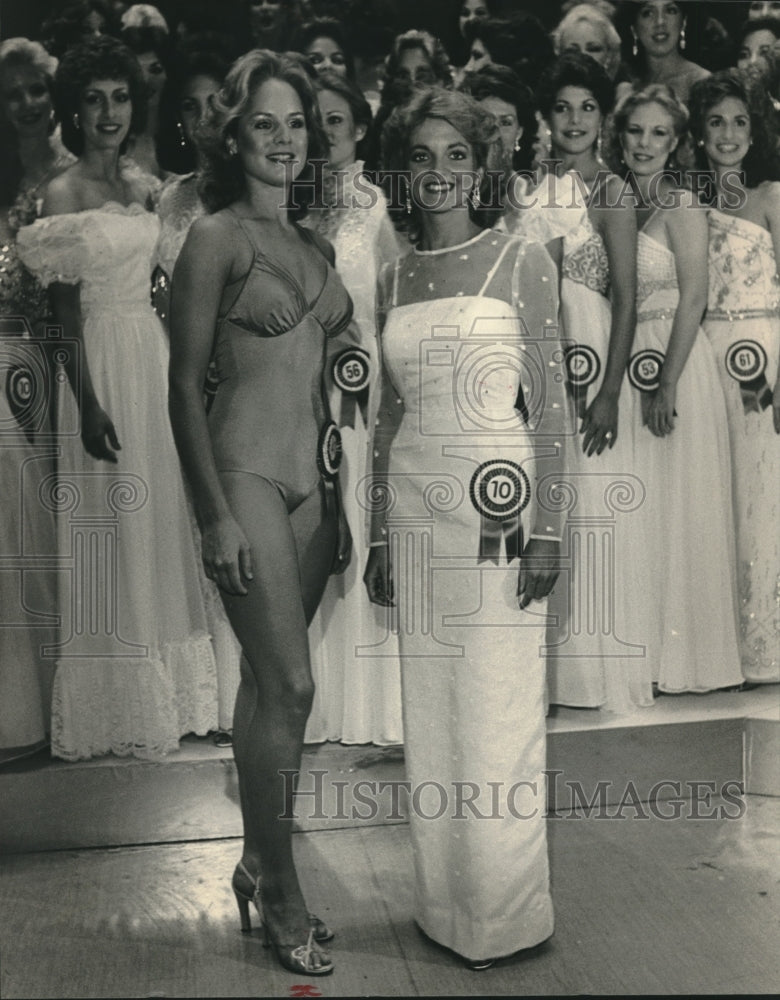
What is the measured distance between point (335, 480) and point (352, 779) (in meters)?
1.00

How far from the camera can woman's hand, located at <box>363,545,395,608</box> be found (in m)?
3.33

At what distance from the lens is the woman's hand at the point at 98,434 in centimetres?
357

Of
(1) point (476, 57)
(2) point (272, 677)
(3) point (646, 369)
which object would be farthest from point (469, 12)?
(2) point (272, 677)

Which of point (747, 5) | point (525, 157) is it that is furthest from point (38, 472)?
point (747, 5)

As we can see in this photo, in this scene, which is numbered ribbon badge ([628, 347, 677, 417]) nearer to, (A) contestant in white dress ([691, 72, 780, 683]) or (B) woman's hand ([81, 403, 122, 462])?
(A) contestant in white dress ([691, 72, 780, 683])

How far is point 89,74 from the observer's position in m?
3.53

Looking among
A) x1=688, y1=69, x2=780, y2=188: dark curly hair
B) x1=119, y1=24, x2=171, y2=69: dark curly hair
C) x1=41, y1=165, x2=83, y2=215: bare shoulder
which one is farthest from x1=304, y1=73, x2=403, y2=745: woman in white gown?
x1=688, y1=69, x2=780, y2=188: dark curly hair

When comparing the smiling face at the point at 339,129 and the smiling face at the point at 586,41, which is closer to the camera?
the smiling face at the point at 339,129

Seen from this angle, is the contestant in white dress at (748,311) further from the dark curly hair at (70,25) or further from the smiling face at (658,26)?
the dark curly hair at (70,25)

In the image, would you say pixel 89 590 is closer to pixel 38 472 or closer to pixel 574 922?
pixel 38 472

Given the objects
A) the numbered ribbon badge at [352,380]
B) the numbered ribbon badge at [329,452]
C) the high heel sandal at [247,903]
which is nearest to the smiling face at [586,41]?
the numbered ribbon badge at [352,380]

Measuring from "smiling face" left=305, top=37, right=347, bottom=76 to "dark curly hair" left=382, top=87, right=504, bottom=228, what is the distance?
40 cm

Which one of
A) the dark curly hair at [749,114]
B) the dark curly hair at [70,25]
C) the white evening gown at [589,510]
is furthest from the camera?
the dark curly hair at [749,114]

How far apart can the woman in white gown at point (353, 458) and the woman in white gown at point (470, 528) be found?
0.31 meters
